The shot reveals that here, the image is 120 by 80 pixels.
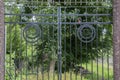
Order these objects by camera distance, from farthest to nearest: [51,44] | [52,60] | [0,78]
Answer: [52,60], [51,44], [0,78]

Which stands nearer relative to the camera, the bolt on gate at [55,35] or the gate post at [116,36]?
the gate post at [116,36]

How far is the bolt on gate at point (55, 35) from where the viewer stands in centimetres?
533

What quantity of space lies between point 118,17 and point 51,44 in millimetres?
3783

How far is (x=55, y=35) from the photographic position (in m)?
9.05

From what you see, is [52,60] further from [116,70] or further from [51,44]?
[116,70]

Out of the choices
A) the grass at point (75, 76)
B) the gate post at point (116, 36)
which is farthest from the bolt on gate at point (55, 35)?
the gate post at point (116, 36)

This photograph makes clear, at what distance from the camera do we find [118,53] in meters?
5.23

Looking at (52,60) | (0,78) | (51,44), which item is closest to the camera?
(0,78)

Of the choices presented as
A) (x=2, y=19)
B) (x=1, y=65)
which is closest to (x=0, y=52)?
(x=1, y=65)

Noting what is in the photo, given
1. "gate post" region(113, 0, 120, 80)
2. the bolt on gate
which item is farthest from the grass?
"gate post" region(113, 0, 120, 80)

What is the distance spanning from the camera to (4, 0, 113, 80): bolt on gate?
5332 mm

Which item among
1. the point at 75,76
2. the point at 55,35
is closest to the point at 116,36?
the point at 75,76

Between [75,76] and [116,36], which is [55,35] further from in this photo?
[116,36]

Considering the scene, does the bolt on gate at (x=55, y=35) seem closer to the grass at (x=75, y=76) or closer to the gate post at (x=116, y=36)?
the grass at (x=75, y=76)
